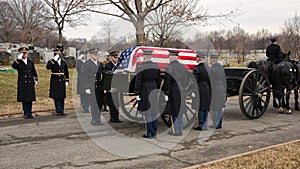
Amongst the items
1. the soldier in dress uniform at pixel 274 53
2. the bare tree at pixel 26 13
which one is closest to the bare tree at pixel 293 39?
the soldier in dress uniform at pixel 274 53

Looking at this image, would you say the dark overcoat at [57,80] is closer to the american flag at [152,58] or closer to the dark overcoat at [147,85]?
the american flag at [152,58]

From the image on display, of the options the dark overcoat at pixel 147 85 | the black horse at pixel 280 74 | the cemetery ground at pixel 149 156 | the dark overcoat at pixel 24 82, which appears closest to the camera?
the cemetery ground at pixel 149 156

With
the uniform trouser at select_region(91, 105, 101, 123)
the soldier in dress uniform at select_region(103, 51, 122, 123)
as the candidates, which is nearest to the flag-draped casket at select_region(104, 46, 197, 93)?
the soldier in dress uniform at select_region(103, 51, 122, 123)

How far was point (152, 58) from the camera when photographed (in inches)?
270

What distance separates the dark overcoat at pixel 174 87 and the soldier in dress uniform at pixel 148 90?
0.70 ft

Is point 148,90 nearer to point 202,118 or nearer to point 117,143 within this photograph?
point 117,143

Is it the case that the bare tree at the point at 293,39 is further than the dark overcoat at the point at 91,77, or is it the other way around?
the bare tree at the point at 293,39

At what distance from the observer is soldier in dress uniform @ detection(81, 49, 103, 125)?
7.35m

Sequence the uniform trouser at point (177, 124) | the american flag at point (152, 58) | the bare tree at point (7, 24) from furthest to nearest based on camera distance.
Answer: the bare tree at point (7, 24), the american flag at point (152, 58), the uniform trouser at point (177, 124)

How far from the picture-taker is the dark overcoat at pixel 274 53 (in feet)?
29.8

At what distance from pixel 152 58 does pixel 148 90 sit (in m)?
1.05

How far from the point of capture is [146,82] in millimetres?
6051

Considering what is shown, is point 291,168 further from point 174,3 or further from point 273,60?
point 174,3

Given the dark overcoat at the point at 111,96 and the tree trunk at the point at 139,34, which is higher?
the tree trunk at the point at 139,34
